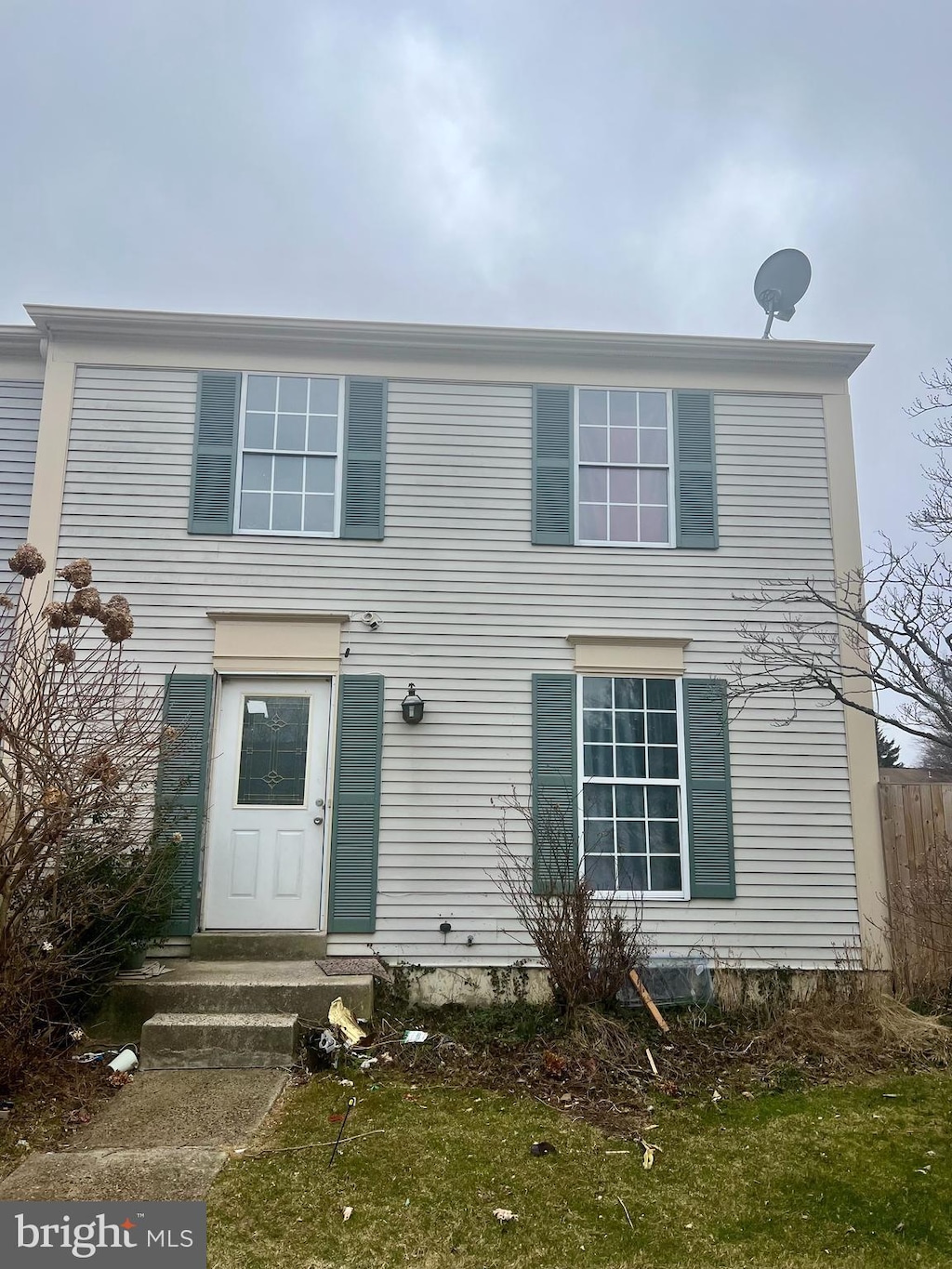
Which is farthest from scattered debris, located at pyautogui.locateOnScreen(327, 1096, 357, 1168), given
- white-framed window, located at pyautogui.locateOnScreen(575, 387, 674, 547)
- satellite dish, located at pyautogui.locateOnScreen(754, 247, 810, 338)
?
satellite dish, located at pyautogui.locateOnScreen(754, 247, 810, 338)

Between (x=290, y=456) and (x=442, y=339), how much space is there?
168cm

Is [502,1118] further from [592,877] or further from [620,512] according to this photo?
[620,512]

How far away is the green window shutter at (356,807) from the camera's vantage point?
21.4 feet

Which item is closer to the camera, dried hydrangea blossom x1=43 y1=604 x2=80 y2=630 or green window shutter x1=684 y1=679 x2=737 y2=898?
dried hydrangea blossom x1=43 y1=604 x2=80 y2=630

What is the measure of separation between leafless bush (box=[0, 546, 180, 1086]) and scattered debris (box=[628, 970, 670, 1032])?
3336 millimetres

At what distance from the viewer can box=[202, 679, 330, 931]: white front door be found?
654 centimetres

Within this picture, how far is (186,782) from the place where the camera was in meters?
6.60

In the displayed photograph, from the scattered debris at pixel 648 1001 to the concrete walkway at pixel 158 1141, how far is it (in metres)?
2.34

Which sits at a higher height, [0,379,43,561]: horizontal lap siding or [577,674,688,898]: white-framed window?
[0,379,43,561]: horizontal lap siding

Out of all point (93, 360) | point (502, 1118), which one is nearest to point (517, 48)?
point (93, 360)

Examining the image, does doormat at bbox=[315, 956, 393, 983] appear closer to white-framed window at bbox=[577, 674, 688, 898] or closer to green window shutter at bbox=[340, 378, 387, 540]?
white-framed window at bbox=[577, 674, 688, 898]

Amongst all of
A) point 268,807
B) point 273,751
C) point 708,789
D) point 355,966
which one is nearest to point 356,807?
point 268,807

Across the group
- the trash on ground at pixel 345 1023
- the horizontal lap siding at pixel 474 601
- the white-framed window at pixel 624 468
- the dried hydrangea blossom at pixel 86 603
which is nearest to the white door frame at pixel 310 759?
the horizontal lap siding at pixel 474 601

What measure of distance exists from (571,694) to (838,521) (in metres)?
2.88
